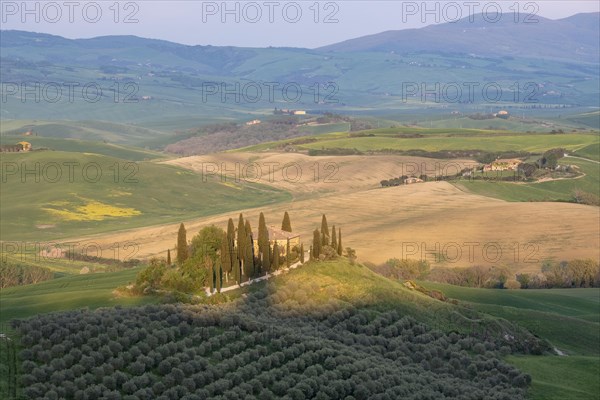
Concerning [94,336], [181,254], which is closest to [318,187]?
[181,254]

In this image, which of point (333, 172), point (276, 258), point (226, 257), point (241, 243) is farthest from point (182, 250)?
point (333, 172)

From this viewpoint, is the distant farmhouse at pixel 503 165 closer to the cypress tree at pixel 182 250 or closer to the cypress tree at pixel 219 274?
the cypress tree at pixel 182 250

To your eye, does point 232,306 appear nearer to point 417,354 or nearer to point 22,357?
point 417,354

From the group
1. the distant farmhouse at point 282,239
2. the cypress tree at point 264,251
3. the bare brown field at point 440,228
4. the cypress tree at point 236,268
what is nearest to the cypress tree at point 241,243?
the cypress tree at point 236,268

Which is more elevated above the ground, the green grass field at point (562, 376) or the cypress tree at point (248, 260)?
the cypress tree at point (248, 260)

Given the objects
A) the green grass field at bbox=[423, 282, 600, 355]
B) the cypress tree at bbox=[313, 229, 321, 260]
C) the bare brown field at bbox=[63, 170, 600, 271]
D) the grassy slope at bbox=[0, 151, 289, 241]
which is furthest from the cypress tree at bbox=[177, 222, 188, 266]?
the grassy slope at bbox=[0, 151, 289, 241]

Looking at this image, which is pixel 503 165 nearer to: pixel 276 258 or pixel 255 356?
pixel 276 258
